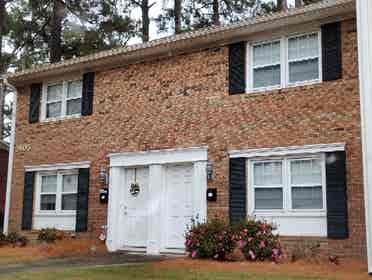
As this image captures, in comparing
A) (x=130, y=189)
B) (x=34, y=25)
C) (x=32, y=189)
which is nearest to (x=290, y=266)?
(x=130, y=189)

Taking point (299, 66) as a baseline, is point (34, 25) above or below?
above

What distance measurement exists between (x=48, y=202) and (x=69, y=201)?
2.78ft

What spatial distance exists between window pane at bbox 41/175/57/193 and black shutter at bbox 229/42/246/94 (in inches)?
249

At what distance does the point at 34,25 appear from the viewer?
29125mm

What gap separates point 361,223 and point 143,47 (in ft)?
23.0

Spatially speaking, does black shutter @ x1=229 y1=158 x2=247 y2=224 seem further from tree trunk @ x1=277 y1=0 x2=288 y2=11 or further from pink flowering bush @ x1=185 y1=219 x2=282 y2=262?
tree trunk @ x1=277 y1=0 x2=288 y2=11

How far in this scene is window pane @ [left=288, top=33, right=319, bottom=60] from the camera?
12.5 m

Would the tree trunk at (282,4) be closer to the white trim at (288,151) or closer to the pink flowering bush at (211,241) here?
the white trim at (288,151)

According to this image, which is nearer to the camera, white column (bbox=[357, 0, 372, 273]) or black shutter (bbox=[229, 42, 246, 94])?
white column (bbox=[357, 0, 372, 273])

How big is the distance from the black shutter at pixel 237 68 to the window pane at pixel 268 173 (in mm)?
1854

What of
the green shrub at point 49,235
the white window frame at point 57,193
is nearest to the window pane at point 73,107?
the white window frame at point 57,193

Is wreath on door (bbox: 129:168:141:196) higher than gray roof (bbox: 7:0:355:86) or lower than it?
lower

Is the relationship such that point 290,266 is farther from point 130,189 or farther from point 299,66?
point 130,189

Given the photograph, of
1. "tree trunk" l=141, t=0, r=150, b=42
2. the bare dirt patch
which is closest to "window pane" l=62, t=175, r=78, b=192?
the bare dirt patch
